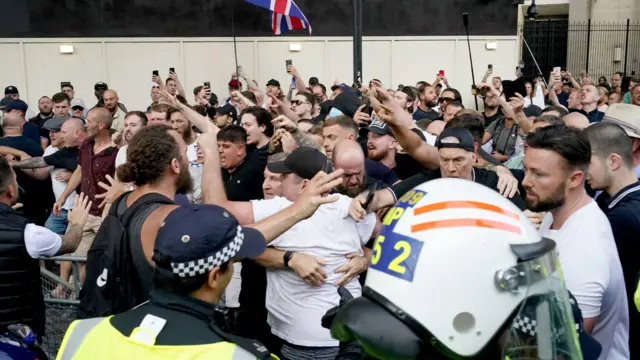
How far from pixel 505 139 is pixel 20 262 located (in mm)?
5821

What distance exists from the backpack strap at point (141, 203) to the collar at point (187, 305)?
1.34m

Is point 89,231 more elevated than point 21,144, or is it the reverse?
point 21,144

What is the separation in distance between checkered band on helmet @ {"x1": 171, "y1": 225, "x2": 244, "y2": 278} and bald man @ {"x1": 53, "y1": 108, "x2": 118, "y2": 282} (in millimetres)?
5062

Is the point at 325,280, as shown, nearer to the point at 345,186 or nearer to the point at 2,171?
the point at 345,186

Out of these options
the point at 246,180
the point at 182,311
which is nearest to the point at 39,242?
the point at 182,311

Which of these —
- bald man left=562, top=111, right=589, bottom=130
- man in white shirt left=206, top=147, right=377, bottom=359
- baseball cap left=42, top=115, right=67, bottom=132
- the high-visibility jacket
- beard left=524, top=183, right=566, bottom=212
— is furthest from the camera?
baseball cap left=42, top=115, right=67, bottom=132

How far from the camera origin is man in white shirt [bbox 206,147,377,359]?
4.02 metres

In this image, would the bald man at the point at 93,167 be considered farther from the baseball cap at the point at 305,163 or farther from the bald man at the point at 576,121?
the bald man at the point at 576,121

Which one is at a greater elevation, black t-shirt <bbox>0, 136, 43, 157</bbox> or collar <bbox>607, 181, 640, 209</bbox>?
collar <bbox>607, 181, 640, 209</bbox>

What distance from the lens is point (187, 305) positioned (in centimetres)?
242

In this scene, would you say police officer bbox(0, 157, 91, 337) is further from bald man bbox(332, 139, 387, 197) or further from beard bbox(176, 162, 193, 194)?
bald man bbox(332, 139, 387, 197)

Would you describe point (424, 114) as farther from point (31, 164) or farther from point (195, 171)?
point (31, 164)

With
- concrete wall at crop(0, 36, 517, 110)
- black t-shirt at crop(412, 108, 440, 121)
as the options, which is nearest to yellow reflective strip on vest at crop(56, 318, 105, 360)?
black t-shirt at crop(412, 108, 440, 121)

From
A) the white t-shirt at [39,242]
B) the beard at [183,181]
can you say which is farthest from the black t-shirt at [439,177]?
the white t-shirt at [39,242]
